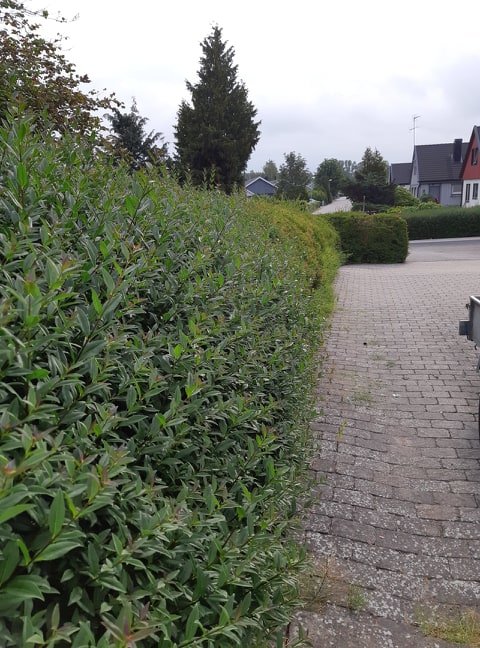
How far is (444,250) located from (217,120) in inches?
598

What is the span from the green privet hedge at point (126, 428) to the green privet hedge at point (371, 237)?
58.9 feet

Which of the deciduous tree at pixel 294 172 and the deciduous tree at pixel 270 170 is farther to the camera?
the deciduous tree at pixel 270 170

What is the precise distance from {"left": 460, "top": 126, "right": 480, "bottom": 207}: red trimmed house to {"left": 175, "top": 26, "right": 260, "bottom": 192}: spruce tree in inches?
888

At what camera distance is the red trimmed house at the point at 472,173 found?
45875 mm

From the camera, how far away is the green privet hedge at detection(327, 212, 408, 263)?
65.2 ft

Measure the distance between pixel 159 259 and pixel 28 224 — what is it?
62 centimetres

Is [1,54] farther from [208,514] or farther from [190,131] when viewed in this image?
[190,131]

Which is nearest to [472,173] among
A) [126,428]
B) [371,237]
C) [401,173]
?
[401,173]

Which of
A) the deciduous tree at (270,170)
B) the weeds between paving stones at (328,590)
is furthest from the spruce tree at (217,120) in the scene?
the deciduous tree at (270,170)

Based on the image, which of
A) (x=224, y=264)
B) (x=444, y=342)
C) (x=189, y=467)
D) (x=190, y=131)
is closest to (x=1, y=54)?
(x=224, y=264)

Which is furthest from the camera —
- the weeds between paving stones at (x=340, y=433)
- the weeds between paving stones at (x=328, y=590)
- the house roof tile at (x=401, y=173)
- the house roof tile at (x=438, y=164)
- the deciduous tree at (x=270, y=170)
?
the deciduous tree at (x=270, y=170)

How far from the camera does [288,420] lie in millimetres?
2885

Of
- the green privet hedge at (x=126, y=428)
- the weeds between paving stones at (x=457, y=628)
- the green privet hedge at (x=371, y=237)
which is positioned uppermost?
the green privet hedge at (x=371, y=237)

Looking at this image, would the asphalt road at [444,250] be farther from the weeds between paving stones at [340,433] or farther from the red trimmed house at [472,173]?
the weeds between paving stones at [340,433]
